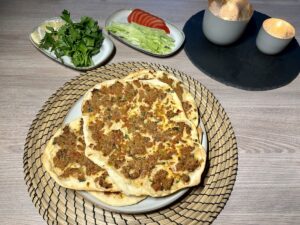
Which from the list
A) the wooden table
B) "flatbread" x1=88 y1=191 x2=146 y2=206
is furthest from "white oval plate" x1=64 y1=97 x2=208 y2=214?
the wooden table

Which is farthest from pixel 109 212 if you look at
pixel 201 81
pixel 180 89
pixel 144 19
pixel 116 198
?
pixel 144 19

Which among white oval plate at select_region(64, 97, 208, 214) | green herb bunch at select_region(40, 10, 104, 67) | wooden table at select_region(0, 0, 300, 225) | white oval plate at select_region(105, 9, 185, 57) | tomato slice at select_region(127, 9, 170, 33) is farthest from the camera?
tomato slice at select_region(127, 9, 170, 33)

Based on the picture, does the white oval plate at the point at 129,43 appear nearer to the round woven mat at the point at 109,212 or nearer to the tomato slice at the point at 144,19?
the tomato slice at the point at 144,19

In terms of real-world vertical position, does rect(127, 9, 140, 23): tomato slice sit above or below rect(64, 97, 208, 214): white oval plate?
above

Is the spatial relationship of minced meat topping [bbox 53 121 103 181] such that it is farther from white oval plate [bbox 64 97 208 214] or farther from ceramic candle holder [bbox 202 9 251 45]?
ceramic candle holder [bbox 202 9 251 45]

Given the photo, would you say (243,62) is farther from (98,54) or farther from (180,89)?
(98,54)

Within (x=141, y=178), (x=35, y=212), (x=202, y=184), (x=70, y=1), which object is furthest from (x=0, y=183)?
(x=70, y=1)

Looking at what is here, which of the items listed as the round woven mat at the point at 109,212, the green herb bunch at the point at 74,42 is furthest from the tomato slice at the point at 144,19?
the round woven mat at the point at 109,212
